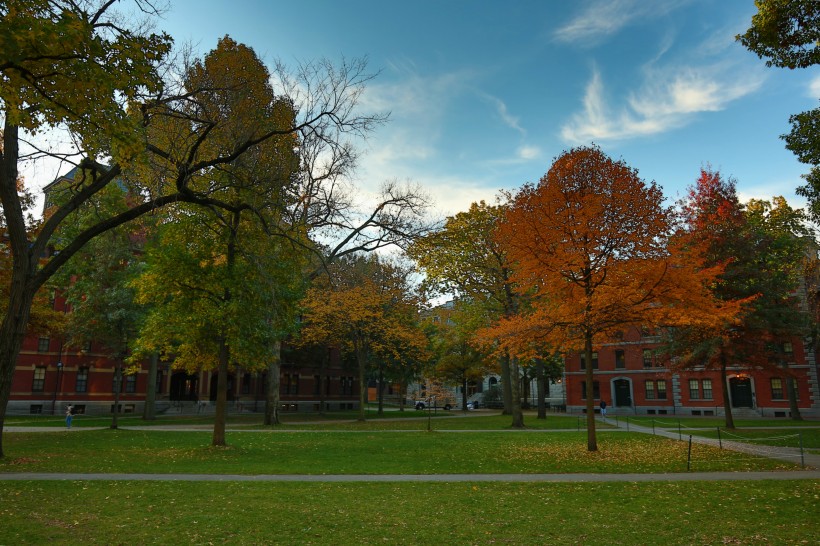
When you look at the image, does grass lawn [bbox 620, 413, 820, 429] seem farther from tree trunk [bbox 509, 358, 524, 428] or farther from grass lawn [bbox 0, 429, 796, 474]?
grass lawn [bbox 0, 429, 796, 474]

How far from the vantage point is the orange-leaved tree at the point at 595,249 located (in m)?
16.2

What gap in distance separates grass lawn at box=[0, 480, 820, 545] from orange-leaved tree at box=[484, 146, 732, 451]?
6.15 m

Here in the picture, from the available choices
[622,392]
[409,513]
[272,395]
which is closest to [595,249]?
[409,513]

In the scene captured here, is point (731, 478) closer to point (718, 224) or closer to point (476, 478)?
point (476, 478)

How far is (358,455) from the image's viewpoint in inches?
673

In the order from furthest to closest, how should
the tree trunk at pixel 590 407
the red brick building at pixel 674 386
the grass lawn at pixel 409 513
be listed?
the red brick building at pixel 674 386 < the tree trunk at pixel 590 407 < the grass lawn at pixel 409 513

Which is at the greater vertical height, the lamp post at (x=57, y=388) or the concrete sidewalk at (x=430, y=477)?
the lamp post at (x=57, y=388)

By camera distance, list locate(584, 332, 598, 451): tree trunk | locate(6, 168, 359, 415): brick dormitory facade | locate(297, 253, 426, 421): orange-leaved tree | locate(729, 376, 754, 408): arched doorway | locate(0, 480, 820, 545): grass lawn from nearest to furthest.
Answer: locate(0, 480, 820, 545): grass lawn
locate(584, 332, 598, 451): tree trunk
locate(297, 253, 426, 421): orange-leaved tree
locate(6, 168, 359, 415): brick dormitory facade
locate(729, 376, 754, 408): arched doorway

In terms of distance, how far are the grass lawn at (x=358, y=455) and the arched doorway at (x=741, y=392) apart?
29.5 m

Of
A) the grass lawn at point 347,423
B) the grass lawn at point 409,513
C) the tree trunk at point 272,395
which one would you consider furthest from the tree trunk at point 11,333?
the tree trunk at point 272,395

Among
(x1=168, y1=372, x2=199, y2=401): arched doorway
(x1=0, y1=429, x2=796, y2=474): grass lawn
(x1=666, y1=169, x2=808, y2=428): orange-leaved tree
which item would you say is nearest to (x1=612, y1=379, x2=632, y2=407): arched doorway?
(x1=666, y1=169, x2=808, y2=428): orange-leaved tree

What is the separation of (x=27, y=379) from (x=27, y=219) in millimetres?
21719

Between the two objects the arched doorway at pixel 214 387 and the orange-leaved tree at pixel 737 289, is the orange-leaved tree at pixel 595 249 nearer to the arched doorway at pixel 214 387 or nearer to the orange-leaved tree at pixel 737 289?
the orange-leaved tree at pixel 737 289

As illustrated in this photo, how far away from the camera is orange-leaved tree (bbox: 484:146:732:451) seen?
16250 millimetres
